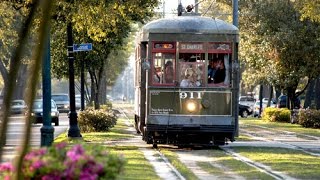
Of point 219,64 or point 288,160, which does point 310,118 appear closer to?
point 219,64

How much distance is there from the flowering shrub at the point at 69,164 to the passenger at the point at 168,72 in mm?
14598

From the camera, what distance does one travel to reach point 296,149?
76.3ft

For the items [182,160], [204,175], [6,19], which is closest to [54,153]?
[204,175]

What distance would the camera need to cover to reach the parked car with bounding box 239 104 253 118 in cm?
6431

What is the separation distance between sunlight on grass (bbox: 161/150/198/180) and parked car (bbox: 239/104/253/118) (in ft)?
140

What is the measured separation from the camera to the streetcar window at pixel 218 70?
2195cm

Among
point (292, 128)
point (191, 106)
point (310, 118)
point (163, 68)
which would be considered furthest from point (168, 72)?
point (310, 118)

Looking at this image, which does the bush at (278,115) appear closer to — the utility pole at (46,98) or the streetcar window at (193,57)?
the streetcar window at (193,57)

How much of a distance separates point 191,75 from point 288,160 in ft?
13.7

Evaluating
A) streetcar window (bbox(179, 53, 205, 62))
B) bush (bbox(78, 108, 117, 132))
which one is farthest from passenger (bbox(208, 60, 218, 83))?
bush (bbox(78, 108, 117, 132))

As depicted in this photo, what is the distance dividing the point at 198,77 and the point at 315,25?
20422 millimetres

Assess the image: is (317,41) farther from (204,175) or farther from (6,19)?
(204,175)

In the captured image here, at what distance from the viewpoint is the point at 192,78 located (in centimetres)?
2188

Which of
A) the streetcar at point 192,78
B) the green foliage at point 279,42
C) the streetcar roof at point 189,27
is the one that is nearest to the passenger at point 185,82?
the streetcar at point 192,78
